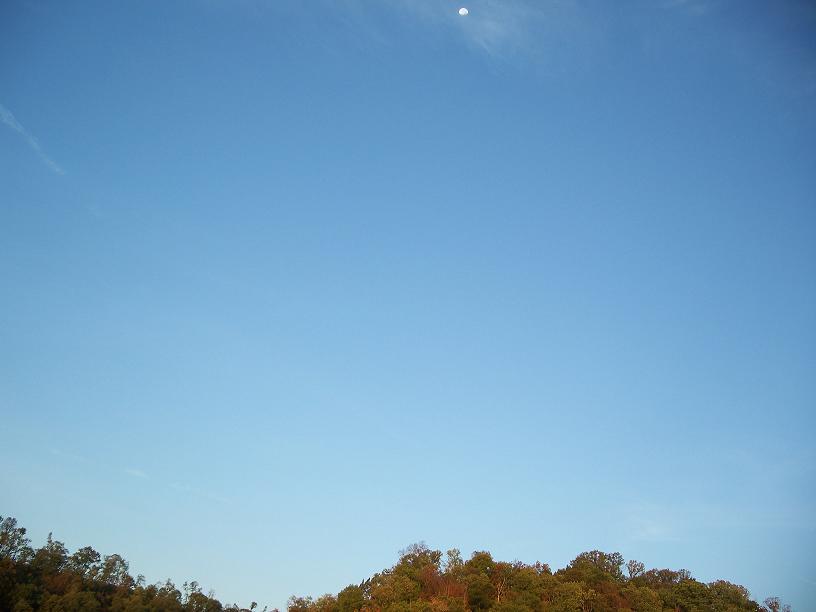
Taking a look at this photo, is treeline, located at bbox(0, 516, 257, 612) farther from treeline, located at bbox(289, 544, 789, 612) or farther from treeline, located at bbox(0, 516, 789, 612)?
treeline, located at bbox(289, 544, 789, 612)

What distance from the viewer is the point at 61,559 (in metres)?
133

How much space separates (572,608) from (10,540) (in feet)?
409

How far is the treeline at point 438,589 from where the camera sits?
Result: 91875 mm

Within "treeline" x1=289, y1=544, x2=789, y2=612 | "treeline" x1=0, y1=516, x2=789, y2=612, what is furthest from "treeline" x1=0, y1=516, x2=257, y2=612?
"treeline" x1=289, y1=544, x2=789, y2=612

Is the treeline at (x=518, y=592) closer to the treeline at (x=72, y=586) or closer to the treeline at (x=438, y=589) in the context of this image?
the treeline at (x=438, y=589)

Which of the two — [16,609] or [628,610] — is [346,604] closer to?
[628,610]

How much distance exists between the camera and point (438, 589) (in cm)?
9888

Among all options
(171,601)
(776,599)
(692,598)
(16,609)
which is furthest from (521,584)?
(16,609)

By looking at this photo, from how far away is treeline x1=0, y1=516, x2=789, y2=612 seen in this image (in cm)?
9188

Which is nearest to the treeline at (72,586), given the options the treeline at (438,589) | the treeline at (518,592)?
the treeline at (438,589)

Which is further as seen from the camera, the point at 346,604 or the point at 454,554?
the point at 454,554

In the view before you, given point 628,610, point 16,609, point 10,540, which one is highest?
point 628,610

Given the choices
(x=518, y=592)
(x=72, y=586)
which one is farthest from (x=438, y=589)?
(x=72, y=586)

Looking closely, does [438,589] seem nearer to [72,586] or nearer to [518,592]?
[518,592]
